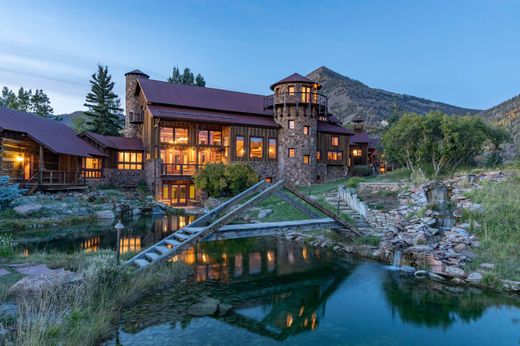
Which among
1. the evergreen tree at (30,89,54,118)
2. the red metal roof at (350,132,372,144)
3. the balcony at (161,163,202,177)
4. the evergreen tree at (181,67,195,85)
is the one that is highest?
the evergreen tree at (181,67,195,85)

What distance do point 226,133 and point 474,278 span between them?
26532 millimetres

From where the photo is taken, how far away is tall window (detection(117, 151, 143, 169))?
32.0 m

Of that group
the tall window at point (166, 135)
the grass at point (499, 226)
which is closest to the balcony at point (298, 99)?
the tall window at point (166, 135)

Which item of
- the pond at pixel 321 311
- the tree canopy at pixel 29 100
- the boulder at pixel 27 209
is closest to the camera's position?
the pond at pixel 321 311

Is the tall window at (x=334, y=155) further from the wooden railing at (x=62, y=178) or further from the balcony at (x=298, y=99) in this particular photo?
the wooden railing at (x=62, y=178)

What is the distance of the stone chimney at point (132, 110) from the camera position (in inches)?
1384

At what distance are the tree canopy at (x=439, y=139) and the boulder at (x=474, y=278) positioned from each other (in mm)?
12971

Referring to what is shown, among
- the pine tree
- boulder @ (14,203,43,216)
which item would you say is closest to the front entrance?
boulder @ (14,203,43,216)

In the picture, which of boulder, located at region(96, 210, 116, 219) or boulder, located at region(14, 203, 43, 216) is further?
boulder, located at region(96, 210, 116, 219)

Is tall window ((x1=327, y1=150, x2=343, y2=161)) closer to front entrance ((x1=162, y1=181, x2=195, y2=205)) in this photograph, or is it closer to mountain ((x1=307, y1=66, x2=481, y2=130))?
front entrance ((x1=162, y1=181, x2=195, y2=205))

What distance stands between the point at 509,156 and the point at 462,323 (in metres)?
30.9

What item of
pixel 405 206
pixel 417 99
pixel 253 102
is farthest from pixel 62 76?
pixel 417 99

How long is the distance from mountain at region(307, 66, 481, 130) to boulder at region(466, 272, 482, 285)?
224ft

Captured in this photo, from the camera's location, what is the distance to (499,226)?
39.9 ft
